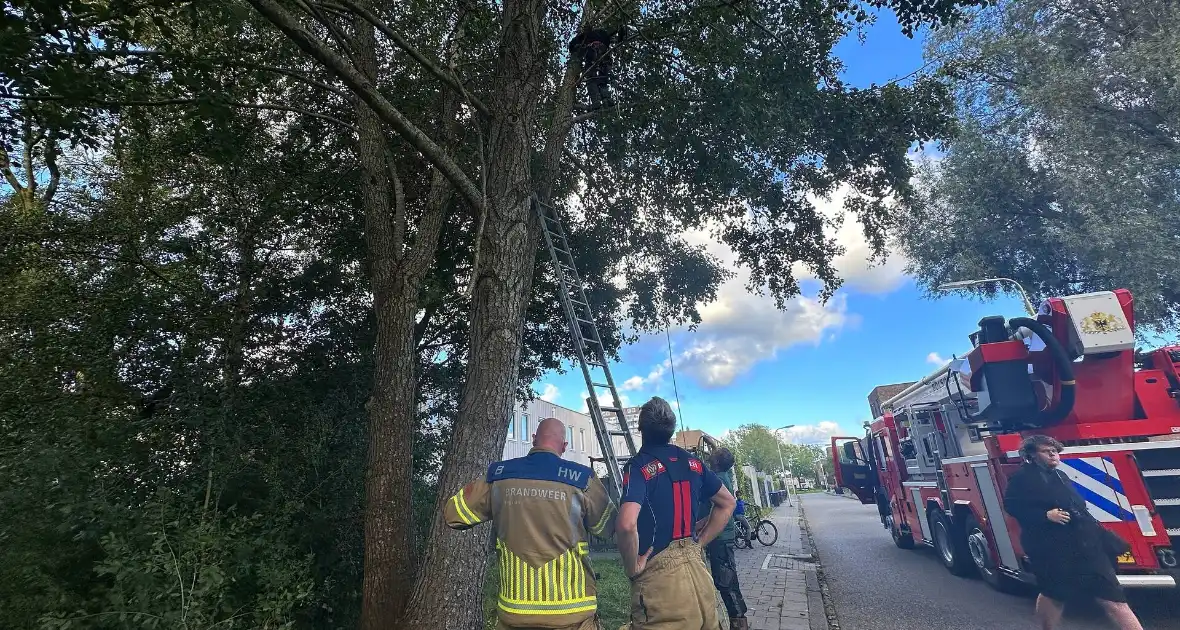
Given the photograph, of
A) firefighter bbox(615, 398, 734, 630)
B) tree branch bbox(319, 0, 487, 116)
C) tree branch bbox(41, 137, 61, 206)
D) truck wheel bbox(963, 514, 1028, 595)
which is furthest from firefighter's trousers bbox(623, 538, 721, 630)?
tree branch bbox(41, 137, 61, 206)

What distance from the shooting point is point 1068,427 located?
17.8 feet

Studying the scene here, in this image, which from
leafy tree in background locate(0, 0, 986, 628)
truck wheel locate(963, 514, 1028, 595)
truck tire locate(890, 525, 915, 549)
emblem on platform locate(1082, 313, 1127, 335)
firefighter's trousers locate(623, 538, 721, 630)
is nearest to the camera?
firefighter's trousers locate(623, 538, 721, 630)

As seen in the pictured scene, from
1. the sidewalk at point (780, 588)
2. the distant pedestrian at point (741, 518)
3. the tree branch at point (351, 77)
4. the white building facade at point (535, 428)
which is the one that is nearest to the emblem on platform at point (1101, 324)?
the sidewalk at point (780, 588)

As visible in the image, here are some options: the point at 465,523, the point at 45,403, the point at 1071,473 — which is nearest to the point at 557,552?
the point at 465,523

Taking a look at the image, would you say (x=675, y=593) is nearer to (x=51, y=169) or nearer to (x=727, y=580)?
(x=727, y=580)

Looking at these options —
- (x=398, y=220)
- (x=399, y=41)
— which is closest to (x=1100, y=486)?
(x=399, y=41)

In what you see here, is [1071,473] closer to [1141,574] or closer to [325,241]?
[1141,574]

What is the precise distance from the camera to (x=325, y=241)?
7.72 metres

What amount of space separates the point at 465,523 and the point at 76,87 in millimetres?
4309

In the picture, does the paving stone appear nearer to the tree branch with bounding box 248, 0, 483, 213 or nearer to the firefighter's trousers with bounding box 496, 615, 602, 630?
the firefighter's trousers with bounding box 496, 615, 602, 630

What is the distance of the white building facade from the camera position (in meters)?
20.2

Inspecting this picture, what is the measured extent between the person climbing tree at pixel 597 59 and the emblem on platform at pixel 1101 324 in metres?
5.78

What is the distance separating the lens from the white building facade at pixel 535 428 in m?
20.2

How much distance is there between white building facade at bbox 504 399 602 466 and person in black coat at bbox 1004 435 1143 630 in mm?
11144
